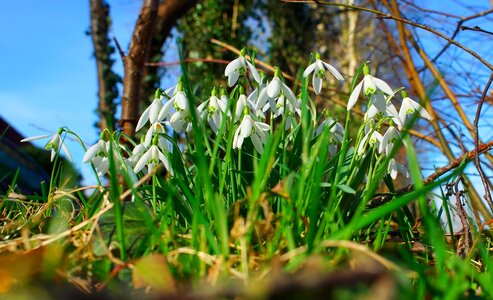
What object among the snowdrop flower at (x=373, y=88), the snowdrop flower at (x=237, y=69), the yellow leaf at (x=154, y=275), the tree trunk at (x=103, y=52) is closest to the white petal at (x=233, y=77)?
the snowdrop flower at (x=237, y=69)

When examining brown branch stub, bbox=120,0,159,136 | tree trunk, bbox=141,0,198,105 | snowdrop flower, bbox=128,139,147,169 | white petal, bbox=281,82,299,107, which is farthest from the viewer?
tree trunk, bbox=141,0,198,105

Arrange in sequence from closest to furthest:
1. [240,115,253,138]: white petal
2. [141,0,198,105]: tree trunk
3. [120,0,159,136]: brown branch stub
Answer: [240,115,253,138]: white petal, [120,0,159,136]: brown branch stub, [141,0,198,105]: tree trunk

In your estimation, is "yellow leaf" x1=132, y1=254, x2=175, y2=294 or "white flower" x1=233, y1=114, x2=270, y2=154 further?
"white flower" x1=233, y1=114, x2=270, y2=154

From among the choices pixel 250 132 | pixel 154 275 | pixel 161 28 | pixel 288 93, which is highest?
pixel 161 28

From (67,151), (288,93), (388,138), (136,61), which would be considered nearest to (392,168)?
(388,138)

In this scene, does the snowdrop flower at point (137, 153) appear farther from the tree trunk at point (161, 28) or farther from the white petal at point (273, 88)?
the tree trunk at point (161, 28)

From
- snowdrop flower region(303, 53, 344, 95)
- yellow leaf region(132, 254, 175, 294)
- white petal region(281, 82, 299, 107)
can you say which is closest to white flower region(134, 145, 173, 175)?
white petal region(281, 82, 299, 107)

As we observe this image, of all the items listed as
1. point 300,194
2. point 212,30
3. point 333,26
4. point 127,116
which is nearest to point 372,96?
point 300,194

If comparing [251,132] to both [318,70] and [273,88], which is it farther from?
[318,70]

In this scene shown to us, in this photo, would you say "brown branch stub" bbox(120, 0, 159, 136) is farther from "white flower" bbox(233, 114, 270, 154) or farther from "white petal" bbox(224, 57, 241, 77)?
"white flower" bbox(233, 114, 270, 154)
